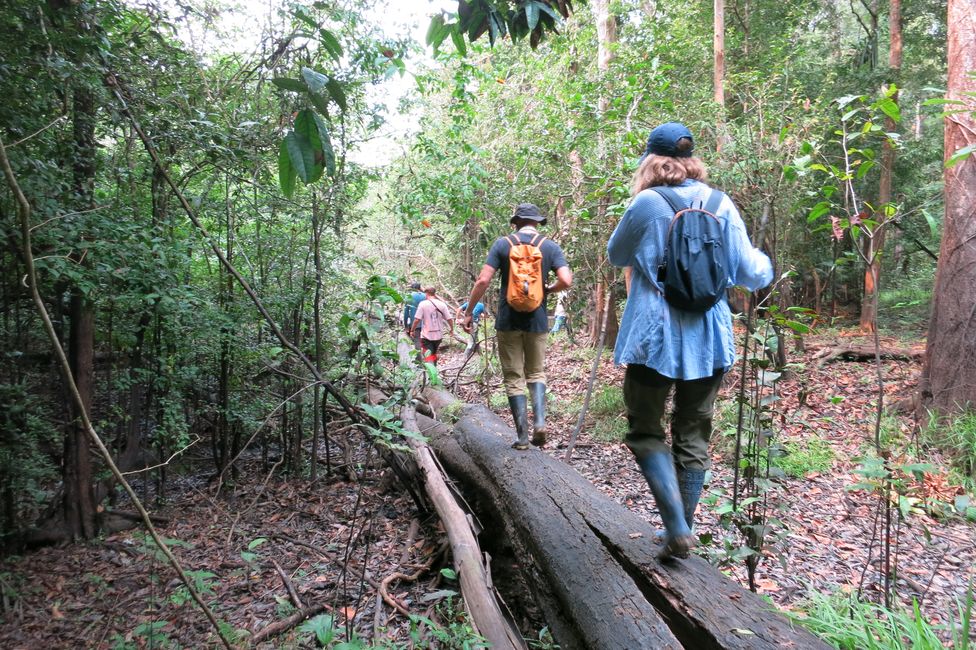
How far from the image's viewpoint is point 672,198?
8.30ft

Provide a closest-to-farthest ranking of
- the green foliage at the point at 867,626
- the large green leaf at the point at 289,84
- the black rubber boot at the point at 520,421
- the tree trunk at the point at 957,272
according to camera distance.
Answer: the large green leaf at the point at 289,84, the green foliage at the point at 867,626, the black rubber boot at the point at 520,421, the tree trunk at the point at 957,272

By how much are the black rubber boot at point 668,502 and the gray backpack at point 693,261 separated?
0.75 metres

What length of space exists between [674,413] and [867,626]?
114 cm

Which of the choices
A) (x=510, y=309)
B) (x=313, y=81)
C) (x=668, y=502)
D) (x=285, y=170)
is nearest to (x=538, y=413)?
(x=510, y=309)

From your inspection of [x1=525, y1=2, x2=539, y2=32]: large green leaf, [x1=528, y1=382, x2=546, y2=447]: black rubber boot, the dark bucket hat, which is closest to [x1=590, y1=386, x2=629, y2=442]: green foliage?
[x1=528, y1=382, x2=546, y2=447]: black rubber boot

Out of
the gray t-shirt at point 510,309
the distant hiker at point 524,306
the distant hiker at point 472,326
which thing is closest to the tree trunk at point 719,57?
the distant hiker at point 472,326

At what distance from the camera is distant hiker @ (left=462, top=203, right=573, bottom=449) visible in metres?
4.38

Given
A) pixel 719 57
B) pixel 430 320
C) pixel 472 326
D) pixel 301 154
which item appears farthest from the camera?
pixel 719 57

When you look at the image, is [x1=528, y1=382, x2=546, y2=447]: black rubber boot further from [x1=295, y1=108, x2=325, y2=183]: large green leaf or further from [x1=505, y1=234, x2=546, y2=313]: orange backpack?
[x1=295, y1=108, x2=325, y2=183]: large green leaf

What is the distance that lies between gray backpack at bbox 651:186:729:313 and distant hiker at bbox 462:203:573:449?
1956mm

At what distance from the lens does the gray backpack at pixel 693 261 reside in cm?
241

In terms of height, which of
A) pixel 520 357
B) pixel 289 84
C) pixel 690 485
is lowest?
pixel 690 485

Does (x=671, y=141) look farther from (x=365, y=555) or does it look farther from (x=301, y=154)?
(x=365, y=555)

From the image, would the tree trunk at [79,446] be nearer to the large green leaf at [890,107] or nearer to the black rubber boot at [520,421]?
the black rubber boot at [520,421]
